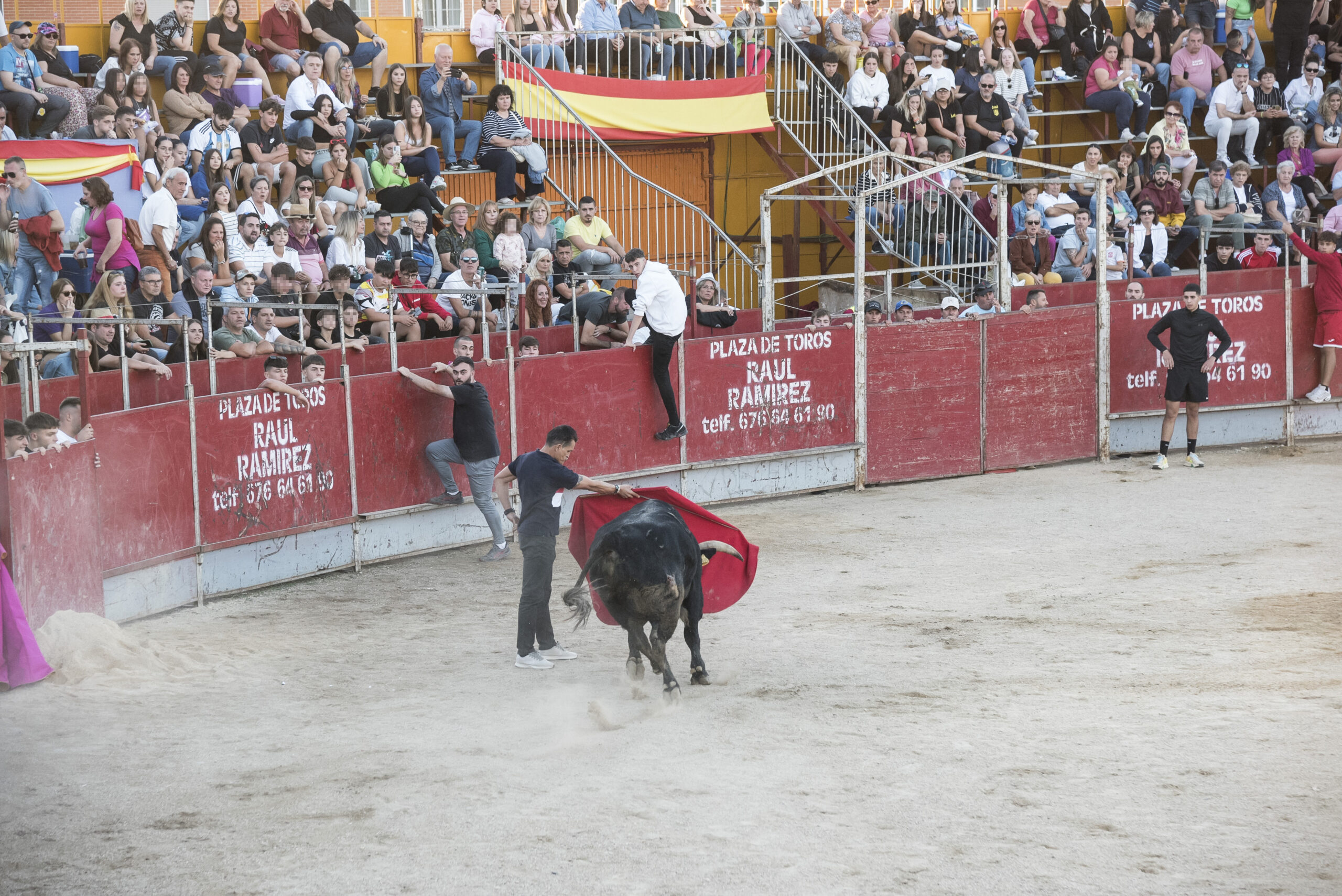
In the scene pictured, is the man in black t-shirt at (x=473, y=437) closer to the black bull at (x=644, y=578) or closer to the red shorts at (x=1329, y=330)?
the black bull at (x=644, y=578)

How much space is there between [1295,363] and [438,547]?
10.4 metres

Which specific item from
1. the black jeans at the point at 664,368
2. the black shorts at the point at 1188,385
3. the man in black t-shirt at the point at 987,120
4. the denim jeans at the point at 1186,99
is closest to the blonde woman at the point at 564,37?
the man in black t-shirt at the point at 987,120

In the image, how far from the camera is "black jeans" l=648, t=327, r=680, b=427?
46.7ft

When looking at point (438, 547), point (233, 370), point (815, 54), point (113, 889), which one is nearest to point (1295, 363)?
point (815, 54)

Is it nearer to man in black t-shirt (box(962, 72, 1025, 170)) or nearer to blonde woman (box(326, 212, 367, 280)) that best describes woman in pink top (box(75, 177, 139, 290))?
blonde woman (box(326, 212, 367, 280))

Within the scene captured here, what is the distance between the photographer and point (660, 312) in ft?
46.2

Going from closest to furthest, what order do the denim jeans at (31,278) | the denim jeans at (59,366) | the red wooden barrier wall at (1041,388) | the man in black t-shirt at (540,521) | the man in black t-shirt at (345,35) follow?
the man in black t-shirt at (540,521), the denim jeans at (59,366), the denim jeans at (31,278), the red wooden barrier wall at (1041,388), the man in black t-shirt at (345,35)

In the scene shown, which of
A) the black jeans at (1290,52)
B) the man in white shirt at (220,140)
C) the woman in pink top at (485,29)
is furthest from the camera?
the black jeans at (1290,52)

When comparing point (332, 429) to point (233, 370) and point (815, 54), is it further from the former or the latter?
point (815, 54)

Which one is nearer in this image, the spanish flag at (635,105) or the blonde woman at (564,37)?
the spanish flag at (635,105)

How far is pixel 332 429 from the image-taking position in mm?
12281

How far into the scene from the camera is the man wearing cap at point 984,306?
16.4m

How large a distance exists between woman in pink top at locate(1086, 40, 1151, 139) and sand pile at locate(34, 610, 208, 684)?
16.7 meters

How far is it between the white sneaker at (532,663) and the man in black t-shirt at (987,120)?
43.8 ft
